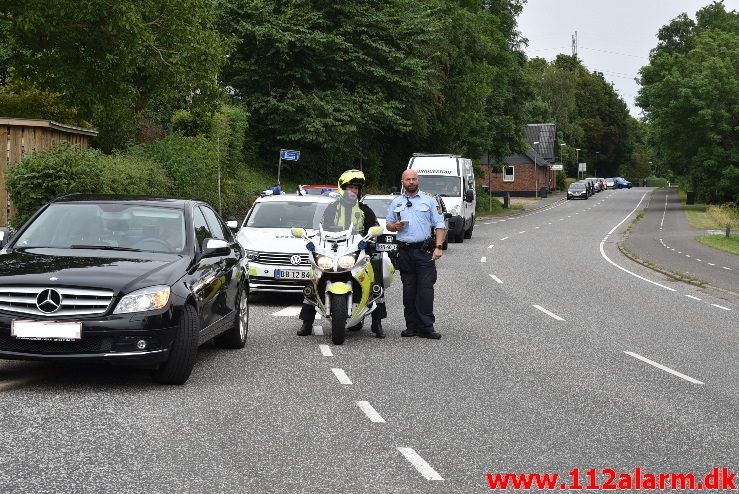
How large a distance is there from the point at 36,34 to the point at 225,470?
2083 cm

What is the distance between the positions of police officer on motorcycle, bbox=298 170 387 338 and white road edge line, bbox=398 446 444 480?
550 cm

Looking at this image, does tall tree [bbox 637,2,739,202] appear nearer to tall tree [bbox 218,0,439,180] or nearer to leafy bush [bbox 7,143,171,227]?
tall tree [bbox 218,0,439,180]

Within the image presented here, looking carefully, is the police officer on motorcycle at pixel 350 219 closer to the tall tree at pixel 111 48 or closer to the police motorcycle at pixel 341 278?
the police motorcycle at pixel 341 278

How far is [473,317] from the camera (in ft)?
47.6

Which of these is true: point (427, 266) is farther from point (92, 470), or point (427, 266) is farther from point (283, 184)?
point (283, 184)

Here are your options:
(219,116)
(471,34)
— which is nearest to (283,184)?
(219,116)

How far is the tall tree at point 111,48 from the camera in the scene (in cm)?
2283

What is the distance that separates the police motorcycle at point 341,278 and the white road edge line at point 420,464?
4.75 meters

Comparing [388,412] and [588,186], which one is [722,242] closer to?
[388,412]

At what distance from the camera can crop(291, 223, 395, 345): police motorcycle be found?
11.4 metres

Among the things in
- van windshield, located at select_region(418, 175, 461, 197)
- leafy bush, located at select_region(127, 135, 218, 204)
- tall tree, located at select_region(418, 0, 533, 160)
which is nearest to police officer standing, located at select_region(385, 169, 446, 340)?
leafy bush, located at select_region(127, 135, 218, 204)

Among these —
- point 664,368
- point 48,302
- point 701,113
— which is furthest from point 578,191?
point 48,302

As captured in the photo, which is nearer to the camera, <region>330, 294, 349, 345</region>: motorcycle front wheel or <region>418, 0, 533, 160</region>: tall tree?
<region>330, 294, 349, 345</region>: motorcycle front wheel

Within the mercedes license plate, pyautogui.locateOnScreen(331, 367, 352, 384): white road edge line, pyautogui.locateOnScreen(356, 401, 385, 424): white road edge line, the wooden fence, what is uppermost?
the wooden fence
